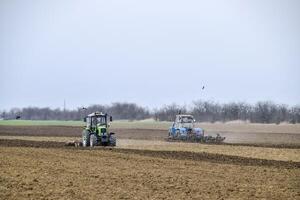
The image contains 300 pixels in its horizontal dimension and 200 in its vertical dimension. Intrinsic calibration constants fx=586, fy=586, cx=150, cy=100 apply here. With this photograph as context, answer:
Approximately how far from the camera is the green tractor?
1362 inches

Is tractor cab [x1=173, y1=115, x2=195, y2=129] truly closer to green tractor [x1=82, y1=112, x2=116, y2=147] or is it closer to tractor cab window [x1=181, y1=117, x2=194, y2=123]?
tractor cab window [x1=181, y1=117, x2=194, y2=123]

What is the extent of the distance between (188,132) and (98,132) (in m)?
10.4

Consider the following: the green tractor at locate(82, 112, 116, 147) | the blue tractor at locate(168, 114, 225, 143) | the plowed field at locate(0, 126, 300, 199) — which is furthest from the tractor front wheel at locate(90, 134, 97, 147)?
the blue tractor at locate(168, 114, 225, 143)

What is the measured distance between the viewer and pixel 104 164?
22.3 m

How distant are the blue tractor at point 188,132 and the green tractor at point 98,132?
9.30 meters

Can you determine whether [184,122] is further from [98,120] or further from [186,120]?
[98,120]

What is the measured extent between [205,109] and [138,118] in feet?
97.2

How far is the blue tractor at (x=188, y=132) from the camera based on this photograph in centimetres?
4184

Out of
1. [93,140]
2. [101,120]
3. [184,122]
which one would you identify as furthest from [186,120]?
[93,140]

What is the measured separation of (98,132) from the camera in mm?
34656

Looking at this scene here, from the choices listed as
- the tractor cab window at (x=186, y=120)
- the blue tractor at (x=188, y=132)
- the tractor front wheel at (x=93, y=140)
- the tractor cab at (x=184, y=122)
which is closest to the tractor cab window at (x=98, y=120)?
the tractor front wheel at (x=93, y=140)

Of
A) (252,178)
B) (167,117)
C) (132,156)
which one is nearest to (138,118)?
(167,117)

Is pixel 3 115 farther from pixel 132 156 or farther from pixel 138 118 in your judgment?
pixel 132 156

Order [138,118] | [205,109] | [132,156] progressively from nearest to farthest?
[132,156] < [205,109] < [138,118]
